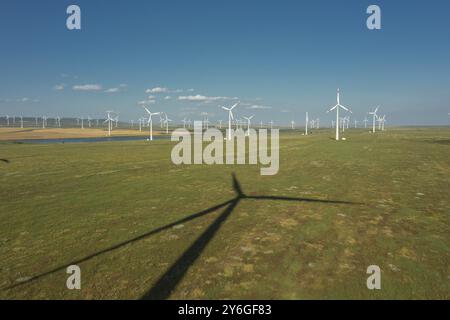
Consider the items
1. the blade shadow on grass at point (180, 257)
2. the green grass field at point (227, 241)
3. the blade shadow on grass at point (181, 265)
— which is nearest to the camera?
the blade shadow on grass at point (181, 265)

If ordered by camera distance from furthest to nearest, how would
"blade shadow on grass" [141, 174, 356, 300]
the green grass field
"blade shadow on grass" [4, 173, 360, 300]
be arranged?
the green grass field < "blade shadow on grass" [4, 173, 360, 300] < "blade shadow on grass" [141, 174, 356, 300]

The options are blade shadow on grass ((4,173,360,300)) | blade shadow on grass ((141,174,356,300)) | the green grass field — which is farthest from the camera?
the green grass field

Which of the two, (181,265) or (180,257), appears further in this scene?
(180,257)

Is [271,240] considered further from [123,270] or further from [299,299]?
[123,270]

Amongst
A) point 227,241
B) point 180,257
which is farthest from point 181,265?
point 227,241

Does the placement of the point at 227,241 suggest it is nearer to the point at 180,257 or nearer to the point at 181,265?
the point at 180,257

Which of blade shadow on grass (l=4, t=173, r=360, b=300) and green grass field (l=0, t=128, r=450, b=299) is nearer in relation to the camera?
blade shadow on grass (l=4, t=173, r=360, b=300)

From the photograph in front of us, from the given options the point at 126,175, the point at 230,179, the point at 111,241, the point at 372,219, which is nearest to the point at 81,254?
the point at 111,241
